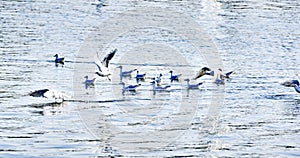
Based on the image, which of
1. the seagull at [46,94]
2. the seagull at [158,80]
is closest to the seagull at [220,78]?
the seagull at [158,80]

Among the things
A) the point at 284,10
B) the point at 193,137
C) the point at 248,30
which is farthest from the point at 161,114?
the point at 284,10

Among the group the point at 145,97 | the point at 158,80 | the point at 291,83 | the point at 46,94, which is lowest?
the point at 145,97

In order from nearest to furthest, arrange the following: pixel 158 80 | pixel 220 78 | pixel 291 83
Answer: pixel 158 80 < pixel 291 83 < pixel 220 78

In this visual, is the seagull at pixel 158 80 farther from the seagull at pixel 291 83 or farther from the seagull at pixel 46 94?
the seagull at pixel 46 94

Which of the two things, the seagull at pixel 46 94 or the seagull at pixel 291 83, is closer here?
the seagull at pixel 46 94

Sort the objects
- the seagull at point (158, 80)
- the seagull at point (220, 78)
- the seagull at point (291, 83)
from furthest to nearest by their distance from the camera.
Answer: the seagull at point (220, 78) → the seagull at point (291, 83) → the seagull at point (158, 80)

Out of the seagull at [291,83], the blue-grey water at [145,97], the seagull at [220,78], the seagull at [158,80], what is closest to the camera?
the blue-grey water at [145,97]

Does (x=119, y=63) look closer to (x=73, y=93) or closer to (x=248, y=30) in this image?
(x=73, y=93)

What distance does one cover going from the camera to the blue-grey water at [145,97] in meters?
20.1

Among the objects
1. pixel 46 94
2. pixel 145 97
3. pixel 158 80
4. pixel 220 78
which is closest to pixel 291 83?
pixel 220 78

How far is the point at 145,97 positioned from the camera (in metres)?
26.7

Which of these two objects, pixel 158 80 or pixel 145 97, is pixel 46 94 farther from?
pixel 158 80

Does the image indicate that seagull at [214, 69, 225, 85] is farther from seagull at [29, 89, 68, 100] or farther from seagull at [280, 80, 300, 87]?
seagull at [29, 89, 68, 100]

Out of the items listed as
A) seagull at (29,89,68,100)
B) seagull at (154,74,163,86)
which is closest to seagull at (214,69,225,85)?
seagull at (154,74,163,86)
